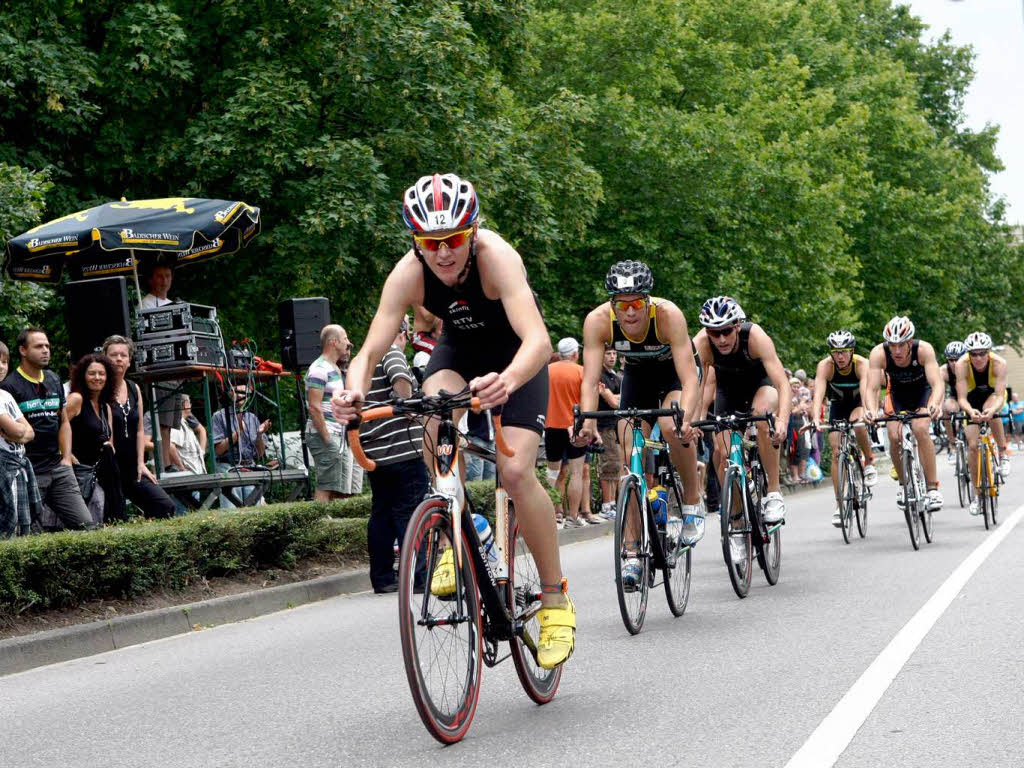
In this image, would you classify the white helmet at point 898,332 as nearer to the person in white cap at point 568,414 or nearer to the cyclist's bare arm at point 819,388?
the cyclist's bare arm at point 819,388

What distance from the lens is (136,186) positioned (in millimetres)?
24141

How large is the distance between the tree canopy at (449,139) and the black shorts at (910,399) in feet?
29.4

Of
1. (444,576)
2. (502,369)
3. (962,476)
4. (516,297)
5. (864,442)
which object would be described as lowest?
(962,476)

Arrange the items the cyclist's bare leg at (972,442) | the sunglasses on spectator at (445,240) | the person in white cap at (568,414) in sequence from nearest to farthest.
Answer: the sunglasses on spectator at (445,240) < the person in white cap at (568,414) < the cyclist's bare leg at (972,442)

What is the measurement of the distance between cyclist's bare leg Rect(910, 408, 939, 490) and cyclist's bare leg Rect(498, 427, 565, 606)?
822 centimetres

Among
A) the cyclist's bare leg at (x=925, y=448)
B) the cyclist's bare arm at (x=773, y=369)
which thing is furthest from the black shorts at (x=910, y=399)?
the cyclist's bare arm at (x=773, y=369)

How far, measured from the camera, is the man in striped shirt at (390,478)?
35.9ft

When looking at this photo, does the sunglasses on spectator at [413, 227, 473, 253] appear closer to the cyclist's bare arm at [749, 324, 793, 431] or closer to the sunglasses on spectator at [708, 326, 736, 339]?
the cyclist's bare arm at [749, 324, 793, 431]

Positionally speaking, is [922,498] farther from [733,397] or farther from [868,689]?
[868,689]

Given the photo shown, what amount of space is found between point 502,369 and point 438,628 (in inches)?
50.5

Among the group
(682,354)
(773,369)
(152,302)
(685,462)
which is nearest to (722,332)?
(773,369)

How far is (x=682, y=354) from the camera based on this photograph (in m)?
8.69

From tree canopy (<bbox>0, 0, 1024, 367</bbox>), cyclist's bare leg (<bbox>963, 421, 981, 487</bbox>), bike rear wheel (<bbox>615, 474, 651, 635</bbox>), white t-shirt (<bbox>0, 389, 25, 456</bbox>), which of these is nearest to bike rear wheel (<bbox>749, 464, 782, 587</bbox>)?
bike rear wheel (<bbox>615, 474, 651, 635</bbox>)

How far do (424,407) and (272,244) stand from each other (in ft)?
59.4
